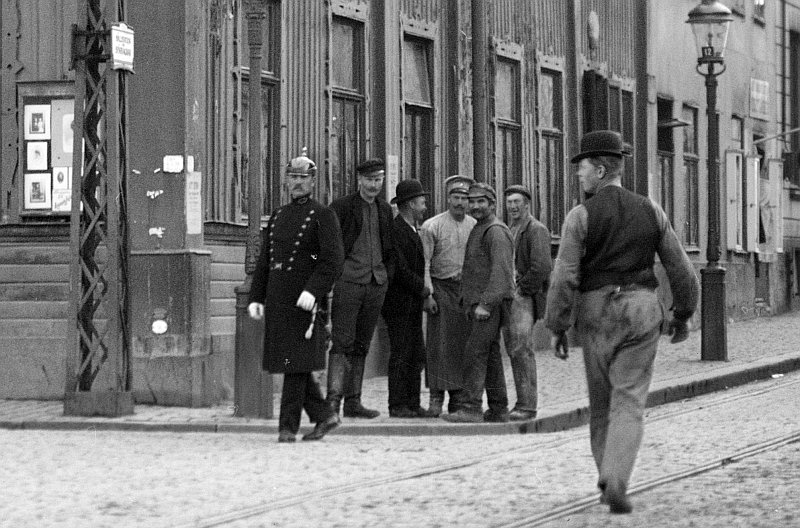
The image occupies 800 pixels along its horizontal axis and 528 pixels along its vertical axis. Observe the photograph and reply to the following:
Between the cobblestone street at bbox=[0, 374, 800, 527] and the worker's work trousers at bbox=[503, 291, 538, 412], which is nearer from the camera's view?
the cobblestone street at bbox=[0, 374, 800, 527]

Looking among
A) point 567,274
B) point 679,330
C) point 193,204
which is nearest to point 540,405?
point 193,204

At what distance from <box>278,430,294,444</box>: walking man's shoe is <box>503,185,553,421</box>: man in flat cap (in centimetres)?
211

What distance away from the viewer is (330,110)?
19391mm

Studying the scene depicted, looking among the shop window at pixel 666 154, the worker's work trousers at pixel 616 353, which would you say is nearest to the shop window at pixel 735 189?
the shop window at pixel 666 154

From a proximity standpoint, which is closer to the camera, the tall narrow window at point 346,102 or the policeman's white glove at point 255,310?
the policeman's white glove at point 255,310

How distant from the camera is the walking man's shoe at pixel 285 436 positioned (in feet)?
43.6

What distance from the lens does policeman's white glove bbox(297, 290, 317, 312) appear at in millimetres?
13141

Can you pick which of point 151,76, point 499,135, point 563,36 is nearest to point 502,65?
point 499,135

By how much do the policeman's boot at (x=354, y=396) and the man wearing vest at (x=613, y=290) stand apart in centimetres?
518

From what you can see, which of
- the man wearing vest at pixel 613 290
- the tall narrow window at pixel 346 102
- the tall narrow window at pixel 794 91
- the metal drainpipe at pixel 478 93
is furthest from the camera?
the tall narrow window at pixel 794 91

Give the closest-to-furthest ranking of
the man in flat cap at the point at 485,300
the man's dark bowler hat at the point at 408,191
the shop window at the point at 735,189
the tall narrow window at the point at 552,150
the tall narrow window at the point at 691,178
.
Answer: the man in flat cap at the point at 485,300 < the man's dark bowler hat at the point at 408,191 < the tall narrow window at the point at 552,150 < the tall narrow window at the point at 691,178 < the shop window at the point at 735,189

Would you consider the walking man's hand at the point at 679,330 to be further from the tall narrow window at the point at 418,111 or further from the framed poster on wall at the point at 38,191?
the tall narrow window at the point at 418,111

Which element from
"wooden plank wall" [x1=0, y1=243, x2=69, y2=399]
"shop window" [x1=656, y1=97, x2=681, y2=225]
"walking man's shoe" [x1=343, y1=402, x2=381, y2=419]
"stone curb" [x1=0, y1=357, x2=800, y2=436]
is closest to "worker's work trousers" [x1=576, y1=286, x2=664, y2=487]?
"stone curb" [x1=0, y1=357, x2=800, y2=436]

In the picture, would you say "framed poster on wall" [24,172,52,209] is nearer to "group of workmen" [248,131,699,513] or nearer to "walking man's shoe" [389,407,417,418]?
"group of workmen" [248,131,699,513]
